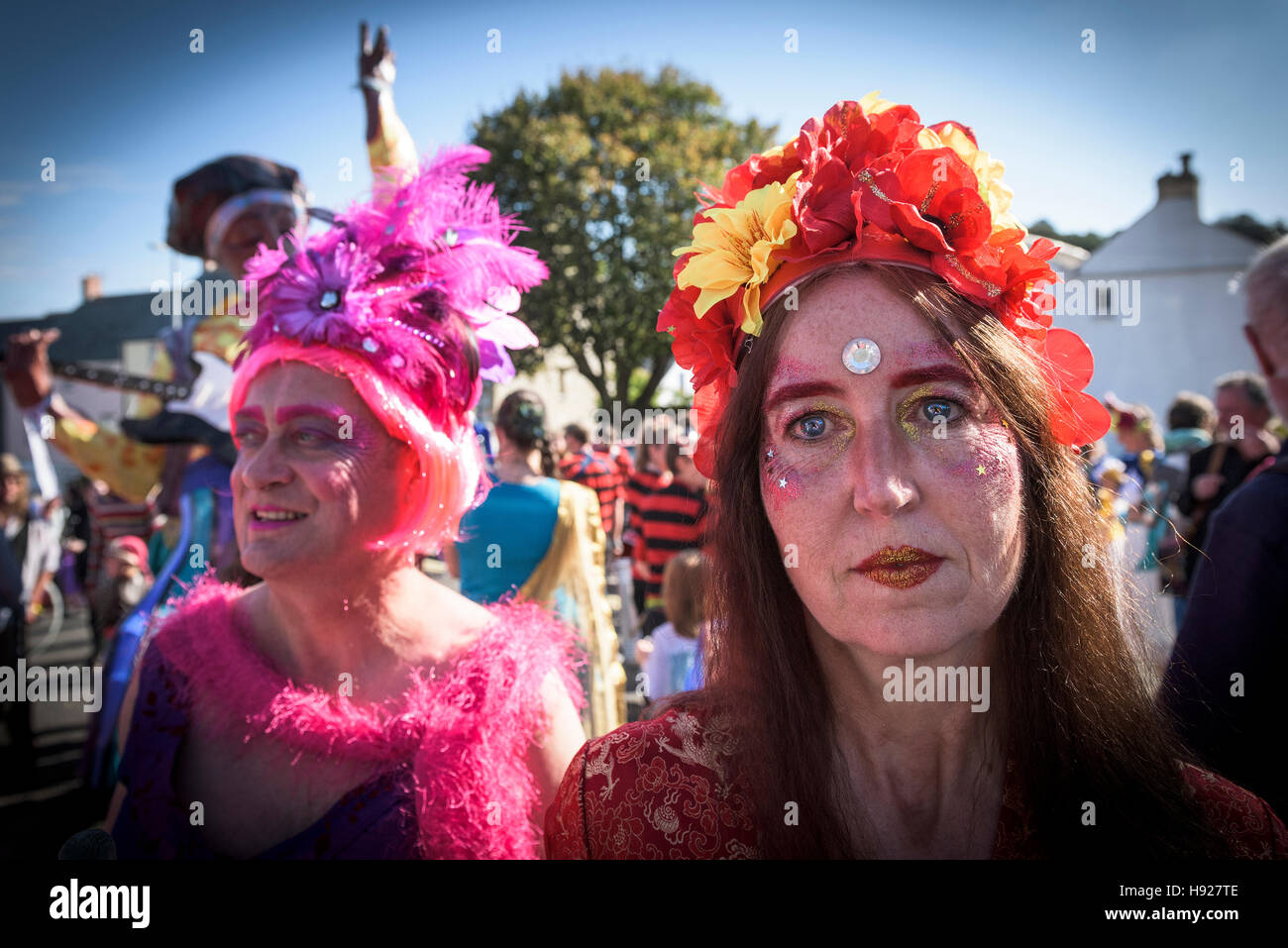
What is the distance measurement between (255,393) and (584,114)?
1062 cm

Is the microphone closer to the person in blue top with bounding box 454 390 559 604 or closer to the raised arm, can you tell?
the raised arm

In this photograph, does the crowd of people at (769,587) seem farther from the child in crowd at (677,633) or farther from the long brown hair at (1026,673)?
the child in crowd at (677,633)

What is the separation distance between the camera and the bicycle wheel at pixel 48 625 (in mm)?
9641

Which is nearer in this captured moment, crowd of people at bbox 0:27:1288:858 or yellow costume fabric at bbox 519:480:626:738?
crowd of people at bbox 0:27:1288:858

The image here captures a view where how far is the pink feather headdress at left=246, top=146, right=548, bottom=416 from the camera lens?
1.76 m

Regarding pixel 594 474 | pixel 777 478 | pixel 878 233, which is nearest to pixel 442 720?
pixel 777 478

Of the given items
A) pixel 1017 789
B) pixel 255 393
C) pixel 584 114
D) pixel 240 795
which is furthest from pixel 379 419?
pixel 584 114

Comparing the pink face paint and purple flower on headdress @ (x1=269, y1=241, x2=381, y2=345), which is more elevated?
purple flower on headdress @ (x1=269, y1=241, x2=381, y2=345)

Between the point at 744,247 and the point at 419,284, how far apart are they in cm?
82

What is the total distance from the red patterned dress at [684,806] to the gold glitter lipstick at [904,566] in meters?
0.40

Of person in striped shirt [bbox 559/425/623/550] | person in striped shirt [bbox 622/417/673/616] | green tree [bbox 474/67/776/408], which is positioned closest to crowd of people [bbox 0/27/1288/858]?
green tree [bbox 474/67/776/408]
